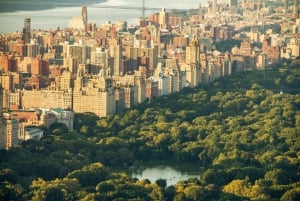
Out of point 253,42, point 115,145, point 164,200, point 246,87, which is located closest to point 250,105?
point 246,87

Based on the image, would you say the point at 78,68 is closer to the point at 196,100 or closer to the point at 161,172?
the point at 196,100

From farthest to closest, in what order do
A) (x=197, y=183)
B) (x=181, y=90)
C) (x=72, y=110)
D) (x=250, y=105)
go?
(x=181, y=90), (x=250, y=105), (x=72, y=110), (x=197, y=183)

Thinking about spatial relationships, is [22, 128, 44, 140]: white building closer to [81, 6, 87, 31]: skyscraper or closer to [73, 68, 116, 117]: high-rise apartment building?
[73, 68, 116, 117]: high-rise apartment building

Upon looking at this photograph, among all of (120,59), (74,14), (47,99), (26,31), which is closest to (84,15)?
(74,14)

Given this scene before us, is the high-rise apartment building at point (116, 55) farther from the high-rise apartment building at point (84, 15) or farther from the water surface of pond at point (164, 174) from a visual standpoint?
the water surface of pond at point (164, 174)

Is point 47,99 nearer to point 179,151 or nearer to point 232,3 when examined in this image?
point 179,151

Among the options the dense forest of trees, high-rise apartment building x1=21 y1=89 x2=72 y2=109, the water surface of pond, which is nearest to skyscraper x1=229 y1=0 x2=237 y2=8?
the dense forest of trees

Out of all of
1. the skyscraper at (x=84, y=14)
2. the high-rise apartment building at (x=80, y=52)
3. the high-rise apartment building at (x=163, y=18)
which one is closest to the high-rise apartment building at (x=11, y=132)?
the high-rise apartment building at (x=80, y=52)
